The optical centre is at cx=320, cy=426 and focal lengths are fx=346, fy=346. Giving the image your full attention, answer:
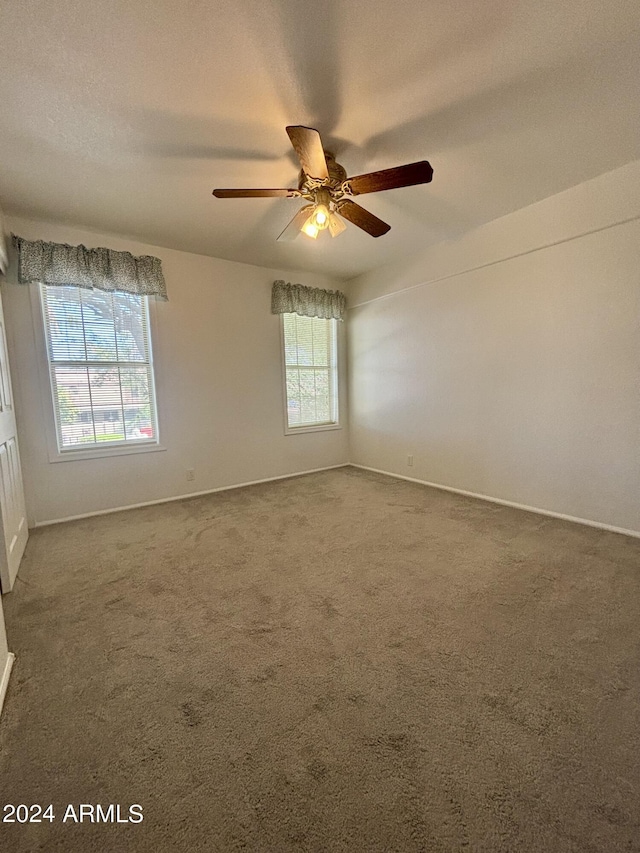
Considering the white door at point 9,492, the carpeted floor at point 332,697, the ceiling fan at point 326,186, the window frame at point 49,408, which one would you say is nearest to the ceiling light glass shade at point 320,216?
the ceiling fan at point 326,186

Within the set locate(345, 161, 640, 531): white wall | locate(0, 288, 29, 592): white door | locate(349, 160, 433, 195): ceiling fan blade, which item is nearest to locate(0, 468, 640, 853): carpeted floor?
locate(0, 288, 29, 592): white door

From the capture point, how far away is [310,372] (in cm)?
461

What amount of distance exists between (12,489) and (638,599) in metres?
3.93

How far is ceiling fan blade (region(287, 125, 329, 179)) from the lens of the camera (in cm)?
155

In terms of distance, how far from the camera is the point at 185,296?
11.8ft

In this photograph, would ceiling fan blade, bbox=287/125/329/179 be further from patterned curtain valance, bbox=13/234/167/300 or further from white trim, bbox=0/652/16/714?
white trim, bbox=0/652/16/714

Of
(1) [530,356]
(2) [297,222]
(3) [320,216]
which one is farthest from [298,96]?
(1) [530,356]

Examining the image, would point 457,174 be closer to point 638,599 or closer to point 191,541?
point 638,599

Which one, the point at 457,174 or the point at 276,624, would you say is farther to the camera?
the point at 457,174

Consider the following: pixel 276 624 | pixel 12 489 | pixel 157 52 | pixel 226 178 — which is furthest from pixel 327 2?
pixel 12 489

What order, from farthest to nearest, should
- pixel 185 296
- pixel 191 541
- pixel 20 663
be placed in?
pixel 185 296, pixel 191 541, pixel 20 663

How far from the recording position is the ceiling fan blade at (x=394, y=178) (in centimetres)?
174

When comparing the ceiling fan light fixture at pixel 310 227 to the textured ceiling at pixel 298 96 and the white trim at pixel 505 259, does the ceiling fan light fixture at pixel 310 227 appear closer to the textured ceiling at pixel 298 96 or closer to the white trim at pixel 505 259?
the textured ceiling at pixel 298 96

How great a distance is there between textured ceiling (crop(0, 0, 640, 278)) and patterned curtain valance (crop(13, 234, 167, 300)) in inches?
12.1
